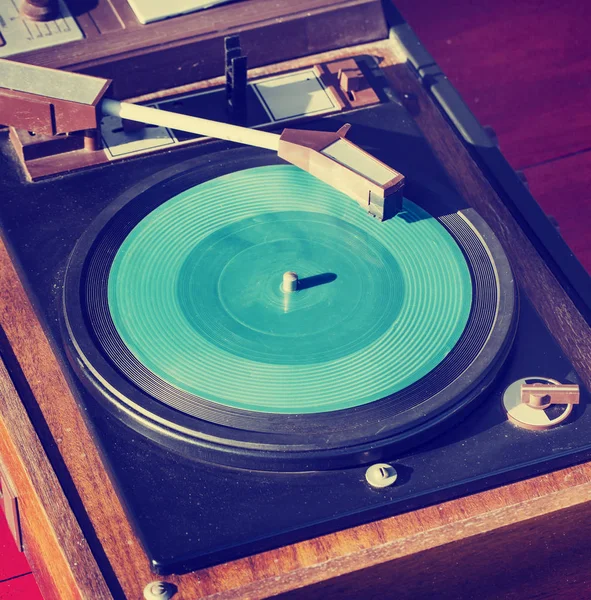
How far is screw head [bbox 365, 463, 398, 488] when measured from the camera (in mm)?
1369

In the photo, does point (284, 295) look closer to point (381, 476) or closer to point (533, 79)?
point (381, 476)

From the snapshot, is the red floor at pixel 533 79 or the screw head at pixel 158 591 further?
the red floor at pixel 533 79

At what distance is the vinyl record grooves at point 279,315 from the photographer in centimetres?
139

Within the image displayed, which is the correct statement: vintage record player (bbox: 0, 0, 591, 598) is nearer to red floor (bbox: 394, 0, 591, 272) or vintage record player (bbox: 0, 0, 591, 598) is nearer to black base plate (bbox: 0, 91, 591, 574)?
black base plate (bbox: 0, 91, 591, 574)

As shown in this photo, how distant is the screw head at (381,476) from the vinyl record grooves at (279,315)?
0.05ft

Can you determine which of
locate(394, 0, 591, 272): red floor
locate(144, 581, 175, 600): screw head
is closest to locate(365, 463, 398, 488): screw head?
locate(144, 581, 175, 600): screw head

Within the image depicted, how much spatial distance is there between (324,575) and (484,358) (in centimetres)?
30

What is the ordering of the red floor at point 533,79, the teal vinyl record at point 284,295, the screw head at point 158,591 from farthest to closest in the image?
the red floor at point 533,79, the teal vinyl record at point 284,295, the screw head at point 158,591

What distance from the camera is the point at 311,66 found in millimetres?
1832

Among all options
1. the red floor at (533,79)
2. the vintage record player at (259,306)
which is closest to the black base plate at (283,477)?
the vintage record player at (259,306)

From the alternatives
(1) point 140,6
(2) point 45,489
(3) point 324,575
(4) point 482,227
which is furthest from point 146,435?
(1) point 140,6

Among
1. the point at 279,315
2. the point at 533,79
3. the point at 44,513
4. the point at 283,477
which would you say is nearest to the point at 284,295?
the point at 279,315

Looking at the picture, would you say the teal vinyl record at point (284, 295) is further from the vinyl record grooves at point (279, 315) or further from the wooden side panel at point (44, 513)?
the wooden side panel at point (44, 513)

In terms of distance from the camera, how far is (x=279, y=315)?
1512 mm
